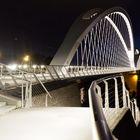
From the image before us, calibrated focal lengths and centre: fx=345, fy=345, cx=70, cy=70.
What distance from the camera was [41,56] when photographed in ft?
304

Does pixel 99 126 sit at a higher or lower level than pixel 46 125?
higher

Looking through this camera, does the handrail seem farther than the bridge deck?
No

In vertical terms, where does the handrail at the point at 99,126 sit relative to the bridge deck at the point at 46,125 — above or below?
above

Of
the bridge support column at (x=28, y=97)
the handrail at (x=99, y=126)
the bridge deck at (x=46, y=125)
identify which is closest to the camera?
the handrail at (x=99, y=126)

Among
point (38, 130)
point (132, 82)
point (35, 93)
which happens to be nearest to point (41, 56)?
point (132, 82)

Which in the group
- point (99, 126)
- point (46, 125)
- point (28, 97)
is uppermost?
point (28, 97)

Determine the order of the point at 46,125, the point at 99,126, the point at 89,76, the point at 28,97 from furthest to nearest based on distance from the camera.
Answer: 1. the point at 89,76
2. the point at 28,97
3. the point at 46,125
4. the point at 99,126

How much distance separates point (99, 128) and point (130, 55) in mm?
55298

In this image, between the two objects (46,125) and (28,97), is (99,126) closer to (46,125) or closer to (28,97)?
(46,125)

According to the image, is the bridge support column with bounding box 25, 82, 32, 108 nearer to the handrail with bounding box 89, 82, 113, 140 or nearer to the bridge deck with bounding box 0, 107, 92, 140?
the bridge deck with bounding box 0, 107, 92, 140

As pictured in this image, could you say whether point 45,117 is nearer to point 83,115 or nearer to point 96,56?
point 83,115

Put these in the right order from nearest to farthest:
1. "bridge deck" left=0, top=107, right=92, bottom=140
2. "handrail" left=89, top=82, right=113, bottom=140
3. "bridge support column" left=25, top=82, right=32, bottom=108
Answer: "handrail" left=89, top=82, right=113, bottom=140, "bridge deck" left=0, top=107, right=92, bottom=140, "bridge support column" left=25, top=82, right=32, bottom=108

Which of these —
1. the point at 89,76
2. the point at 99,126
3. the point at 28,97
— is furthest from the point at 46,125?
the point at 89,76

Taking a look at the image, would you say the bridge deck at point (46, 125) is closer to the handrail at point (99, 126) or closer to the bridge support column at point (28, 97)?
the bridge support column at point (28, 97)
